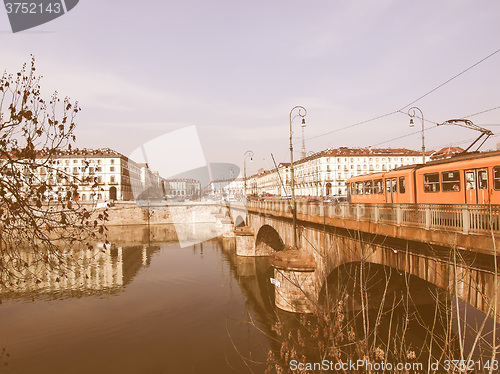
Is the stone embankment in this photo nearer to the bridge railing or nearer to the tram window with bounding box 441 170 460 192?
the bridge railing

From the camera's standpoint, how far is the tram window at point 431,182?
17025 mm

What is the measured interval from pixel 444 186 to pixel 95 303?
1031 inches

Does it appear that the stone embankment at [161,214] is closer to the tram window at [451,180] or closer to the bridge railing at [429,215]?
the bridge railing at [429,215]

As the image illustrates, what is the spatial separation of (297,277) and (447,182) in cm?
1024

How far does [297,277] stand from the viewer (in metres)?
22.0

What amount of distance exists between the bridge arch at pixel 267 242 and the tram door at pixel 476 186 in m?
28.0

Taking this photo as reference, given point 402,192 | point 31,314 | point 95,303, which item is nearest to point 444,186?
point 402,192

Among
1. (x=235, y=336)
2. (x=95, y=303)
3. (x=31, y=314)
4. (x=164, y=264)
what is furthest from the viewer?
(x=164, y=264)

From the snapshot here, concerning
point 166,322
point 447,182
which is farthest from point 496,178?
point 166,322

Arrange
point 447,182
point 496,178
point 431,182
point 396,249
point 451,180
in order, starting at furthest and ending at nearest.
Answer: point 431,182
point 447,182
point 451,180
point 496,178
point 396,249

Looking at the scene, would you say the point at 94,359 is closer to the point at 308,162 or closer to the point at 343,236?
the point at 343,236

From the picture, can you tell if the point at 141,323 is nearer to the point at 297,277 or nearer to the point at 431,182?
the point at 297,277

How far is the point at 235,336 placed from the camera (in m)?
21.7

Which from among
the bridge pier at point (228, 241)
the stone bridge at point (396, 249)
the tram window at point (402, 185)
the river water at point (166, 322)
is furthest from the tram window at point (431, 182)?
the bridge pier at point (228, 241)
